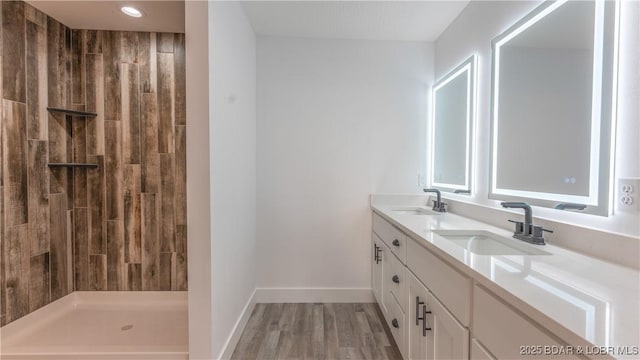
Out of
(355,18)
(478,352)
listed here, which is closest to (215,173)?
(478,352)

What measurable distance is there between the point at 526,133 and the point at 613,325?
118 centimetres

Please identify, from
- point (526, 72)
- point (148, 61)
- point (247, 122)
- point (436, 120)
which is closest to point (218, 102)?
point (247, 122)

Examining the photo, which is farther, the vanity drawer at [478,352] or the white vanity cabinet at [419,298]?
the white vanity cabinet at [419,298]

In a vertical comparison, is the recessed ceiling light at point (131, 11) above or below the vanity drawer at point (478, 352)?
above

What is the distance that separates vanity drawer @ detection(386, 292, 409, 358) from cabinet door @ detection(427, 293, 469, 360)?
0.36 metres

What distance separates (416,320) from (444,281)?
45 cm

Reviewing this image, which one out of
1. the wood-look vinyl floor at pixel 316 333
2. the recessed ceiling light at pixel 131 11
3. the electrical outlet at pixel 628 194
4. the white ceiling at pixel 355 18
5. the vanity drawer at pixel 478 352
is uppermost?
the white ceiling at pixel 355 18

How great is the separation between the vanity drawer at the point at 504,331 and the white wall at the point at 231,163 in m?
1.30

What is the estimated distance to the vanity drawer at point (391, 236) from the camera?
166cm

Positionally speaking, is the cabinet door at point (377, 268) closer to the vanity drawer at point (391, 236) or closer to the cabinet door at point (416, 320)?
the vanity drawer at point (391, 236)

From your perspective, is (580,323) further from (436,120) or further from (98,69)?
(98,69)

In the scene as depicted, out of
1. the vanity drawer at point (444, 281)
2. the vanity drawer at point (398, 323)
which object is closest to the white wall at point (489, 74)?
the vanity drawer at point (444, 281)

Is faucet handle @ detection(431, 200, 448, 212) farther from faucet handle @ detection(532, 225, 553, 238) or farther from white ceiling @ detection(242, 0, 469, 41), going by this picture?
white ceiling @ detection(242, 0, 469, 41)

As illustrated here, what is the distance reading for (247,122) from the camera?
230 cm
